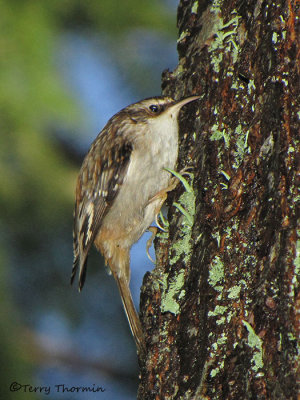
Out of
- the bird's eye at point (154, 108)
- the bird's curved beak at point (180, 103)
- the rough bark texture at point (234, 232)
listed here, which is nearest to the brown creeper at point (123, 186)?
the bird's eye at point (154, 108)

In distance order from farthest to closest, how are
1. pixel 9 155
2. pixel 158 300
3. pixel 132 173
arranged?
pixel 132 173 < pixel 9 155 < pixel 158 300

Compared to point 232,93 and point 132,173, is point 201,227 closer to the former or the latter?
point 232,93

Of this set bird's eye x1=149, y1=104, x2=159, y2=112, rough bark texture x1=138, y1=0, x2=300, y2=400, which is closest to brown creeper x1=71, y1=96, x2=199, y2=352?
bird's eye x1=149, y1=104, x2=159, y2=112

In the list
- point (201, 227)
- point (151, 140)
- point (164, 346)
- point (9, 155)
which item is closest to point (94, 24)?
point (151, 140)

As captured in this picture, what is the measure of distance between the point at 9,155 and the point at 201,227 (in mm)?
827

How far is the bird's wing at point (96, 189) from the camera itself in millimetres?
3090

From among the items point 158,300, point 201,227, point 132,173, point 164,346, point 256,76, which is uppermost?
point 132,173

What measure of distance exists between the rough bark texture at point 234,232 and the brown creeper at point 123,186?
16.1 inches

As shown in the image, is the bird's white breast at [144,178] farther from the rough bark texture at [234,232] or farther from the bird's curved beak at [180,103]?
the rough bark texture at [234,232]

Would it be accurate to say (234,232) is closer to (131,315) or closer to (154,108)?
(131,315)

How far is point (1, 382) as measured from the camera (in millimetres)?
2639

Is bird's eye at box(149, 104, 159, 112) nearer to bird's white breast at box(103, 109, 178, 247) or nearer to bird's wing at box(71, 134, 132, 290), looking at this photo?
bird's white breast at box(103, 109, 178, 247)

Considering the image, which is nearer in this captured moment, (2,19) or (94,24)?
(2,19)

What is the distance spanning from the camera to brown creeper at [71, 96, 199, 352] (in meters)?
2.89
